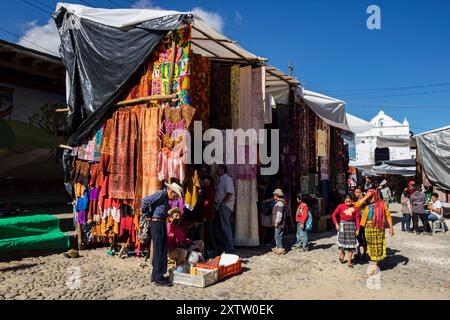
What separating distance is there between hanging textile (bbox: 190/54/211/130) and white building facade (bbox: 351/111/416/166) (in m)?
26.9

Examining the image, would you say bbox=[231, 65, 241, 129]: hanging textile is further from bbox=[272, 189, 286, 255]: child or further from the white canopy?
bbox=[272, 189, 286, 255]: child

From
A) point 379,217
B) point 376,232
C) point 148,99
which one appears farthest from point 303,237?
point 148,99

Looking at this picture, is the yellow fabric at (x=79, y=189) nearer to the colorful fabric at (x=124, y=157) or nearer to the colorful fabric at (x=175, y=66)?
the colorful fabric at (x=124, y=157)

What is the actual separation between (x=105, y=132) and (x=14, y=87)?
430 cm

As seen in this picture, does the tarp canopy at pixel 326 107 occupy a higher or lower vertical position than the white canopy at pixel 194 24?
lower

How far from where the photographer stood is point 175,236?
5.80 meters

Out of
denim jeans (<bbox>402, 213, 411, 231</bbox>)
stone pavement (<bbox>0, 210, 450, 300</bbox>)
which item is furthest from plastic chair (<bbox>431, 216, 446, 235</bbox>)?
stone pavement (<bbox>0, 210, 450, 300</bbox>)

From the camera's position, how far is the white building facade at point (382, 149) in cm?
3142

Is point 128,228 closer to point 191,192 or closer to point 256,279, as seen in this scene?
point 191,192

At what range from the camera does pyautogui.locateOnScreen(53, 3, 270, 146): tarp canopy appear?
668cm

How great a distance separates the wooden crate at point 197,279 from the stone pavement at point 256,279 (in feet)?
0.30

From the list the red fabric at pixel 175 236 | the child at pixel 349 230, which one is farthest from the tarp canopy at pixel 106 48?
the child at pixel 349 230

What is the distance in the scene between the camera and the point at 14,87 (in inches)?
383
